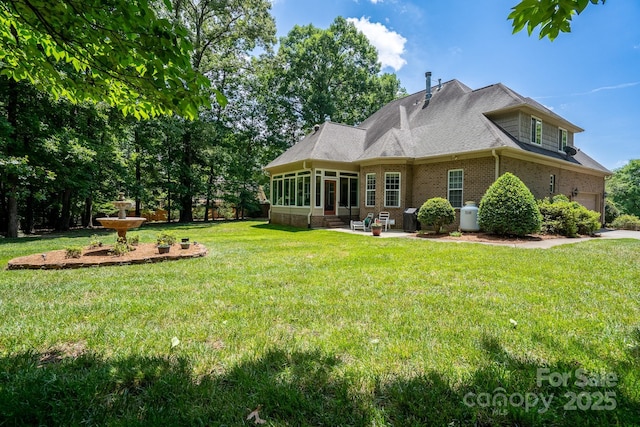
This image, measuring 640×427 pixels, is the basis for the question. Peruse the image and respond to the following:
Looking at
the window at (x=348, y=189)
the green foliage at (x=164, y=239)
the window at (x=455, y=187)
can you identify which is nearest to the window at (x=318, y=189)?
the window at (x=348, y=189)

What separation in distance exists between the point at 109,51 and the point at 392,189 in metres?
14.0

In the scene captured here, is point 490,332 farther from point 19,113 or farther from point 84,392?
point 19,113

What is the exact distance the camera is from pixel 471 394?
2.08 meters

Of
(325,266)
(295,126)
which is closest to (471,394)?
(325,266)

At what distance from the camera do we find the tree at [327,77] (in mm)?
29234

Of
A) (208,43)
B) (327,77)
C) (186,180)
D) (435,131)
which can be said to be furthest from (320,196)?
(327,77)

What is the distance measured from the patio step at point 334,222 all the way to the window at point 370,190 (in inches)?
78.3

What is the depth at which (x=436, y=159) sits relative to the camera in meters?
14.4

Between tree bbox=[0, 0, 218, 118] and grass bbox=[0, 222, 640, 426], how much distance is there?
2341 mm

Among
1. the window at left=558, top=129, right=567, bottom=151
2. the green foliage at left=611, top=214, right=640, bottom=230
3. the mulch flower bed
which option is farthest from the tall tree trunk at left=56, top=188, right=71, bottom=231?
the green foliage at left=611, top=214, right=640, bottom=230

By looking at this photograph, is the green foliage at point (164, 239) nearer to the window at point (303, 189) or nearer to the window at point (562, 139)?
the window at point (303, 189)

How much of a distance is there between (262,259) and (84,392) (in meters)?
5.17

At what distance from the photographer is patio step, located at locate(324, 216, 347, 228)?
16625 mm

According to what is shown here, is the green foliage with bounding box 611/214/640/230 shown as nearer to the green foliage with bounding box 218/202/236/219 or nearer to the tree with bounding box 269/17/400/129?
the tree with bounding box 269/17/400/129
